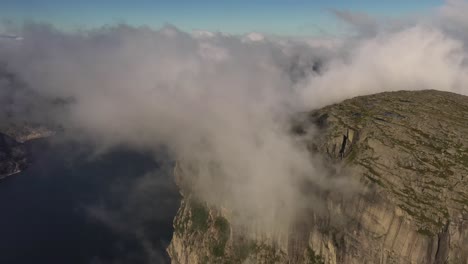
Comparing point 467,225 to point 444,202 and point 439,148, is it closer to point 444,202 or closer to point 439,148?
point 444,202

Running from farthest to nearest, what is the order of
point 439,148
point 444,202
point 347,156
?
point 347,156
point 439,148
point 444,202

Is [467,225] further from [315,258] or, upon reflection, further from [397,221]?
[315,258]

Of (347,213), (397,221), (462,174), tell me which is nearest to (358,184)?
(347,213)

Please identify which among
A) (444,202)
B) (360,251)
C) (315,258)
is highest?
(444,202)

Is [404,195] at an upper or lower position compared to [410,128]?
lower

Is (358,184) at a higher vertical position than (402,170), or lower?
lower

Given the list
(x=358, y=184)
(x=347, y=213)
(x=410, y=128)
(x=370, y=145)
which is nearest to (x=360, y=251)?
(x=347, y=213)

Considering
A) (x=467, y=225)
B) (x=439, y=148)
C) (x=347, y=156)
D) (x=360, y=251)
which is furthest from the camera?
(x=347, y=156)

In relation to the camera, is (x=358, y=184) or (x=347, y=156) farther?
(x=347, y=156)

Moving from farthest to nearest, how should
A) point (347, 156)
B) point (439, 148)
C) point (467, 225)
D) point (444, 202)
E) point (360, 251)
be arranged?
point (347, 156), point (439, 148), point (360, 251), point (444, 202), point (467, 225)
